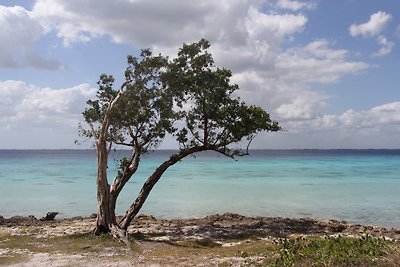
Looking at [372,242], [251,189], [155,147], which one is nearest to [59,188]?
[251,189]

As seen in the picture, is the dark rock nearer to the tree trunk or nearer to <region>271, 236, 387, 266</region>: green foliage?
the tree trunk

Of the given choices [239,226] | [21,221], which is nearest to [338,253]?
[239,226]

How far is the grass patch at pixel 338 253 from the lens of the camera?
10391 mm

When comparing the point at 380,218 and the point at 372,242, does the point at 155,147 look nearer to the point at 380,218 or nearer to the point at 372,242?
the point at 372,242

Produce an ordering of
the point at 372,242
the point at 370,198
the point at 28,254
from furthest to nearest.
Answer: the point at 370,198 < the point at 28,254 < the point at 372,242

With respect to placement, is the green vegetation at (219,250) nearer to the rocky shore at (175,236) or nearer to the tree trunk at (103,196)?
the rocky shore at (175,236)

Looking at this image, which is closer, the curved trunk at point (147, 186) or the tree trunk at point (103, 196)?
the tree trunk at point (103, 196)

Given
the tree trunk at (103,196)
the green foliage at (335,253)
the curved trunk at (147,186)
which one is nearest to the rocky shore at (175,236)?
the curved trunk at (147,186)

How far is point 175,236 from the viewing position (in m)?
20.0

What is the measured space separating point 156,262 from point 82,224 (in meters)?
11.1

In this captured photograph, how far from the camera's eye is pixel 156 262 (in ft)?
47.8

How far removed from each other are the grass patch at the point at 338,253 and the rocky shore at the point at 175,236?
1.78 meters

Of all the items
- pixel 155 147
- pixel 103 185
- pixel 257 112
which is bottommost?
pixel 103 185

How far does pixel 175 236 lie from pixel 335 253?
10072mm
